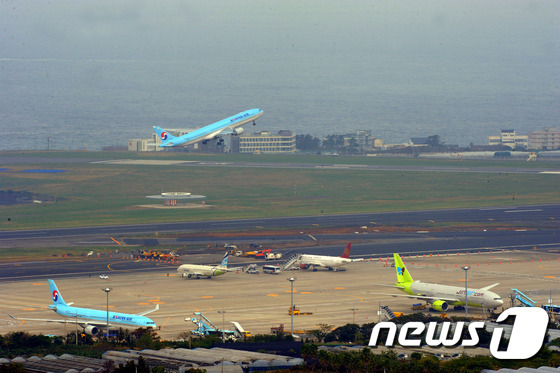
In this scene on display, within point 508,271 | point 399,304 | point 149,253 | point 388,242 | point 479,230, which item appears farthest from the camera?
point 479,230

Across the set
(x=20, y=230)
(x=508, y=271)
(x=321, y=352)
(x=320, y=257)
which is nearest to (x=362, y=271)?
(x=320, y=257)

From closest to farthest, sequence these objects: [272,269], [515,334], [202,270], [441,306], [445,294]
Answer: [515,334], [441,306], [445,294], [202,270], [272,269]

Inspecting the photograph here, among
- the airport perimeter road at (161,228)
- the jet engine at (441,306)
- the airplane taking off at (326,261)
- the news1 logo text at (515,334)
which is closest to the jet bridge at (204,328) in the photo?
the jet engine at (441,306)

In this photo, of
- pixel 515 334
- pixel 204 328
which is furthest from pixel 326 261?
pixel 515 334

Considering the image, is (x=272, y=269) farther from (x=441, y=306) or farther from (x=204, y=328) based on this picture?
(x=204, y=328)

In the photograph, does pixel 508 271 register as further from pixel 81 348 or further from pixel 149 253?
pixel 81 348

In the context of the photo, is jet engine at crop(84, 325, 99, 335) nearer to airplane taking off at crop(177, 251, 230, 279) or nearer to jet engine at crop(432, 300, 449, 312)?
airplane taking off at crop(177, 251, 230, 279)
